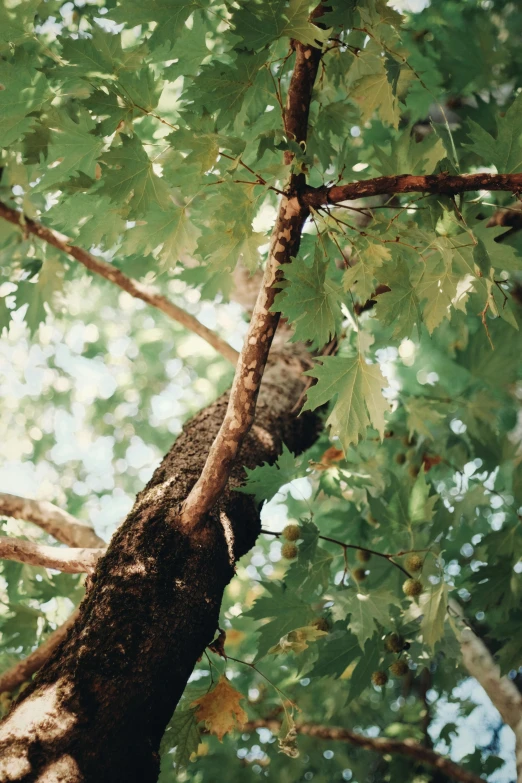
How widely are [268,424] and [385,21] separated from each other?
1.43 meters

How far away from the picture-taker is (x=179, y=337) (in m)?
6.12

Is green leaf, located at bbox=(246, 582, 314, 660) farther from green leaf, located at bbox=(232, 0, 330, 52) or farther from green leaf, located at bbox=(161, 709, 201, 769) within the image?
green leaf, located at bbox=(232, 0, 330, 52)

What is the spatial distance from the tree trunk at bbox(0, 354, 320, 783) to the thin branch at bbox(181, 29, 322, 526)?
4.9 inches

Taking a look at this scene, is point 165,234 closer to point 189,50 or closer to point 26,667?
point 189,50

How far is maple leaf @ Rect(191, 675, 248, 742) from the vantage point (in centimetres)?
167

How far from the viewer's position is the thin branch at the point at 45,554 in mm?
1577

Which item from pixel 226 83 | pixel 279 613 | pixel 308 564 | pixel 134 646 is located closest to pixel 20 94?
pixel 226 83

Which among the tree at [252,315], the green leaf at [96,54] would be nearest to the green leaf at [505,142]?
the tree at [252,315]

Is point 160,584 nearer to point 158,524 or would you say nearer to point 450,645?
point 158,524

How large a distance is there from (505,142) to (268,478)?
3.93 feet

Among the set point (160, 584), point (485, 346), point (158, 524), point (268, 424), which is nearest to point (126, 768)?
point (160, 584)

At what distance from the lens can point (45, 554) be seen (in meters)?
1.60

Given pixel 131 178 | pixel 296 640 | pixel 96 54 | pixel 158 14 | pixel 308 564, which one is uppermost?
pixel 158 14

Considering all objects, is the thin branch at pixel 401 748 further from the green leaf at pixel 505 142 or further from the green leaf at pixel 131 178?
the green leaf at pixel 505 142
